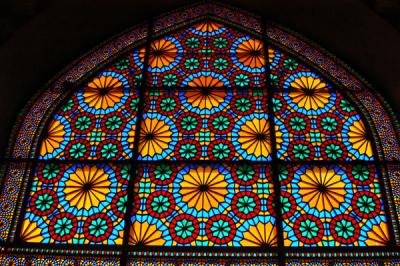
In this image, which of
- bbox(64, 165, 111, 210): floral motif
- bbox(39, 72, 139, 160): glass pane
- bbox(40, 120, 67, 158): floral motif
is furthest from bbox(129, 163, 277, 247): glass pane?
bbox(40, 120, 67, 158): floral motif

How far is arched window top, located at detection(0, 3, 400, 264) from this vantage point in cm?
696

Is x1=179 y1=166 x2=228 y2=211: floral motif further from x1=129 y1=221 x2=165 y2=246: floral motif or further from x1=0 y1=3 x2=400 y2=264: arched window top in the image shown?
x1=129 y1=221 x2=165 y2=246: floral motif

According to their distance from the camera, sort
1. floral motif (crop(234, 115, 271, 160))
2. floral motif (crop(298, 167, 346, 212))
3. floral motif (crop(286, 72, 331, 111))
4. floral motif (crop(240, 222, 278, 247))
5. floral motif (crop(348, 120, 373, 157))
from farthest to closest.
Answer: floral motif (crop(286, 72, 331, 111)), floral motif (crop(348, 120, 373, 157)), floral motif (crop(234, 115, 271, 160)), floral motif (crop(298, 167, 346, 212)), floral motif (crop(240, 222, 278, 247))

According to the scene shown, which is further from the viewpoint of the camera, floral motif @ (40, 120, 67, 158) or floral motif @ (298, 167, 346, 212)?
floral motif @ (40, 120, 67, 158)

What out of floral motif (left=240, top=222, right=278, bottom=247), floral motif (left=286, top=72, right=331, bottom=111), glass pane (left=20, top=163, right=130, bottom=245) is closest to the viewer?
floral motif (left=240, top=222, right=278, bottom=247)

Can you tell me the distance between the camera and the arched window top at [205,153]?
696 cm

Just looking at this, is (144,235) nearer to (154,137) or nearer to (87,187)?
(87,187)

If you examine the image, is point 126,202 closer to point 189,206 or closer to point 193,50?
point 189,206

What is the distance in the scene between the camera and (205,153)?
24.9 feet

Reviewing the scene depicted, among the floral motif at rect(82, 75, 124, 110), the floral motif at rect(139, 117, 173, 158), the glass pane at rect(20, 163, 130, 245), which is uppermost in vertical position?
the floral motif at rect(82, 75, 124, 110)

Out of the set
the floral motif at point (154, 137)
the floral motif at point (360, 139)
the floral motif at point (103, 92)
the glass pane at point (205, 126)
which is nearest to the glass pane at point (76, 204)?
the floral motif at point (154, 137)

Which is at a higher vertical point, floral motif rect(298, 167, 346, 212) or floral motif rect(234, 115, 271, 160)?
floral motif rect(234, 115, 271, 160)

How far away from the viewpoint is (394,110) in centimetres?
798

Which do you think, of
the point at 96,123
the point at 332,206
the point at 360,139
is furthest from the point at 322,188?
the point at 96,123
